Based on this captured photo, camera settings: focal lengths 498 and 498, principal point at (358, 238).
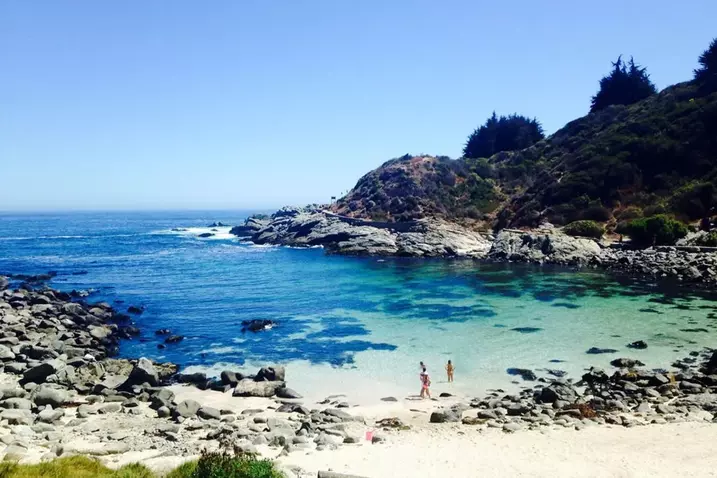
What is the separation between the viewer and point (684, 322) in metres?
33.8

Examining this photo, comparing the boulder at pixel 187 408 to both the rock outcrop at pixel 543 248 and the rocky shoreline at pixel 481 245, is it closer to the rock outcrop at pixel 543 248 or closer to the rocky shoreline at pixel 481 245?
the rocky shoreline at pixel 481 245

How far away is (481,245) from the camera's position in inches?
3063

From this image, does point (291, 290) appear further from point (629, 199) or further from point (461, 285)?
point (629, 199)

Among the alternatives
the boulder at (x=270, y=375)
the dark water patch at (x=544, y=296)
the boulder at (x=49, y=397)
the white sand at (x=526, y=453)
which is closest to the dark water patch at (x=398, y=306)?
the dark water patch at (x=544, y=296)

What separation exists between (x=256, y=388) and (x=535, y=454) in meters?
12.9

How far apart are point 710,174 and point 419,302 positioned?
167ft

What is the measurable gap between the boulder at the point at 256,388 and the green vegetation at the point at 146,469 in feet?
32.0

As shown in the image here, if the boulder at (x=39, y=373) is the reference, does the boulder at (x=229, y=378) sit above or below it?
below

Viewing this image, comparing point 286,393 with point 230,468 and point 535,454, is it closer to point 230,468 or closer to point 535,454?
point 230,468

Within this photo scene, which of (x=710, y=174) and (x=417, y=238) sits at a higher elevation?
(x=710, y=174)

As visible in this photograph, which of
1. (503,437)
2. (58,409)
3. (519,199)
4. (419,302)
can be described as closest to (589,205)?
(519,199)

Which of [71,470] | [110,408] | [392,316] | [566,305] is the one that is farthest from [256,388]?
[566,305]

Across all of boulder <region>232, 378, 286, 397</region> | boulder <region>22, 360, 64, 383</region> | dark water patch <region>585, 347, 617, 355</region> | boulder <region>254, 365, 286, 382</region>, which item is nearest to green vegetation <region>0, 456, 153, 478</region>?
boulder <region>232, 378, 286, 397</region>

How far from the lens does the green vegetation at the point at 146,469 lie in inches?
453
